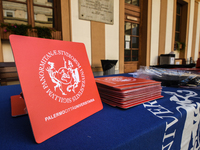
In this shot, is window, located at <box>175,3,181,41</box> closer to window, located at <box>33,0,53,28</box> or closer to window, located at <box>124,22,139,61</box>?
window, located at <box>124,22,139,61</box>

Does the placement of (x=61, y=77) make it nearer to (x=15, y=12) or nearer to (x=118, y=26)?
(x=15, y=12)

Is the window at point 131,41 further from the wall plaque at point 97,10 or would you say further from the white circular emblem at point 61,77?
the white circular emblem at point 61,77

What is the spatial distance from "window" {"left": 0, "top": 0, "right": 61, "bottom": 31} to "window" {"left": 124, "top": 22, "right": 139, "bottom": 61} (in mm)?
1944

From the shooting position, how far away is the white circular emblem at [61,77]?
318 mm

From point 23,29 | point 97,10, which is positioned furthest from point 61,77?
point 97,10

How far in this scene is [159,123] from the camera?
0.34 meters

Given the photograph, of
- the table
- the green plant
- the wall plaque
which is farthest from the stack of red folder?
the wall plaque

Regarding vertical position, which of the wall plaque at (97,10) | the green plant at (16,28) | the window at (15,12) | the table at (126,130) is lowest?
the table at (126,130)

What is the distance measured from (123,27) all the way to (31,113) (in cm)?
340

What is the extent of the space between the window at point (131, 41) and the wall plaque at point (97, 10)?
753 millimetres

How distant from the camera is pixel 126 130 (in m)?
0.30

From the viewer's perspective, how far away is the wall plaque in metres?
2.64

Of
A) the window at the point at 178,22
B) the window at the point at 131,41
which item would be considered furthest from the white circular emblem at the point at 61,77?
the window at the point at 178,22

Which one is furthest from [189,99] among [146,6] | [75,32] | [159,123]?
[146,6]
